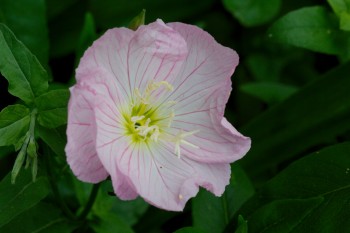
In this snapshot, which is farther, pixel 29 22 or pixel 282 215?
pixel 29 22

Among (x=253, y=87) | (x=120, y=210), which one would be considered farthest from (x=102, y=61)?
(x=253, y=87)

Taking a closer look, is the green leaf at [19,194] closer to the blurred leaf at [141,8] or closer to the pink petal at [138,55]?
the pink petal at [138,55]

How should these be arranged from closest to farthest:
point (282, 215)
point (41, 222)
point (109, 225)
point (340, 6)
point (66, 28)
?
point (282, 215)
point (41, 222)
point (109, 225)
point (340, 6)
point (66, 28)

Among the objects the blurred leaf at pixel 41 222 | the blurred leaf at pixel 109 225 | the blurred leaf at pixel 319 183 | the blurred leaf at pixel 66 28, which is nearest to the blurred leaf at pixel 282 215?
the blurred leaf at pixel 319 183

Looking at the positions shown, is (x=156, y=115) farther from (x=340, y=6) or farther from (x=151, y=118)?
(x=340, y=6)

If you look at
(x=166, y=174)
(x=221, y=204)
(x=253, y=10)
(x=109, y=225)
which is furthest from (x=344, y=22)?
(x=109, y=225)

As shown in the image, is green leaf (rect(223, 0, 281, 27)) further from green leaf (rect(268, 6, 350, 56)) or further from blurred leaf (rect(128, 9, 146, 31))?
blurred leaf (rect(128, 9, 146, 31))

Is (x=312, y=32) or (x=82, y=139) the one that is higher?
(x=82, y=139)
